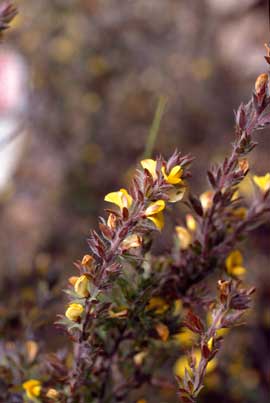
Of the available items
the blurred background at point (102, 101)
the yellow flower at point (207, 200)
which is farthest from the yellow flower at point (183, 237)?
the blurred background at point (102, 101)

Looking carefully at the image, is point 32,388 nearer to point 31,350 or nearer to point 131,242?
point 31,350

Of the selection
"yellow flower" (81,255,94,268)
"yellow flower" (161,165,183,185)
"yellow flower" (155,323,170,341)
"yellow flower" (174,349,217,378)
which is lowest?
"yellow flower" (174,349,217,378)

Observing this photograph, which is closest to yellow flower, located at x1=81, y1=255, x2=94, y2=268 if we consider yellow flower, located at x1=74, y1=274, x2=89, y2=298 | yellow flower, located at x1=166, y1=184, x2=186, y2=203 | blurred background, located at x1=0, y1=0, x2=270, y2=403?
yellow flower, located at x1=74, y1=274, x2=89, y2=298

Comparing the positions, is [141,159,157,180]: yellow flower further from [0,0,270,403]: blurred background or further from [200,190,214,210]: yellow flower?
[0,0,270,403]: blurred background

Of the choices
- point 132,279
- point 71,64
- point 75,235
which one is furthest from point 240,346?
point 71,64

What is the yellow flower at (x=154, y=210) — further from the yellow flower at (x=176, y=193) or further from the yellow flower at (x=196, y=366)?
the yellow flower at (x=196, y=366)

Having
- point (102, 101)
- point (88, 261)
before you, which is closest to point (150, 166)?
point (88, 261)

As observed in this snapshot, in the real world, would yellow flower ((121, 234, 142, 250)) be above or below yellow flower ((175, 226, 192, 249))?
above
